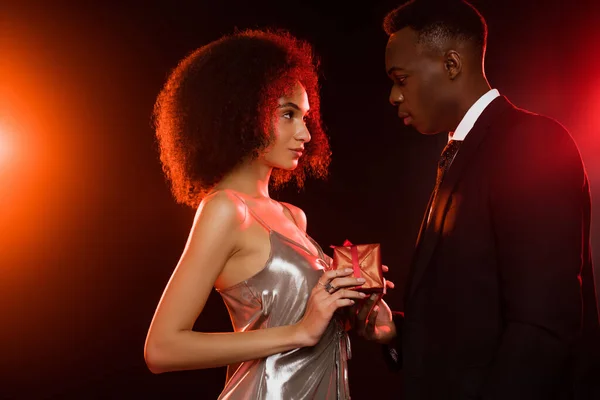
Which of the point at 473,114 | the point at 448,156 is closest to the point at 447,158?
the point at 448,156

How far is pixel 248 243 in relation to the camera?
1994mm

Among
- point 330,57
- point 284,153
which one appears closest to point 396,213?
point 330,57

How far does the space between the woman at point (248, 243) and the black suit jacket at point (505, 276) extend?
265mm

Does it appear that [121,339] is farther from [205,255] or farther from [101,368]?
[205,255]

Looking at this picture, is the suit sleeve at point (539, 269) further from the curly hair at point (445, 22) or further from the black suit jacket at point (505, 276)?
the curly hair at point (445, 22)

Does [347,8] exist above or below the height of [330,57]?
above

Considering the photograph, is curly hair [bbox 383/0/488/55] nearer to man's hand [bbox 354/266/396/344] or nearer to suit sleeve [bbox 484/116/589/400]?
suit sleeve [bbox 484/116/589/400]

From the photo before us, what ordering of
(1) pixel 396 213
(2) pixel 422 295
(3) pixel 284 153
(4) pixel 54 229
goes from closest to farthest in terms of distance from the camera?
(2) pixel 422 295 → (3) pixel 284 153 → (4) pixel 54 229 → (1) pixel 396 213

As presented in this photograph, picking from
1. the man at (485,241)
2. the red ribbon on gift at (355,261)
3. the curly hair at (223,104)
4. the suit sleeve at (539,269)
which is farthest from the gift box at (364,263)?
the curly hair at (223,104)

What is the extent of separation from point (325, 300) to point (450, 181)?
0.49 meters

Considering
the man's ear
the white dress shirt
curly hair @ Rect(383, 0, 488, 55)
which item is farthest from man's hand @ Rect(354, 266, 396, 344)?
curly hair @ Rect(383, 0, 488, 55)

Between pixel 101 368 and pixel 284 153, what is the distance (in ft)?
4.95

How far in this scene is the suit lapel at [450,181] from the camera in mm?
1757

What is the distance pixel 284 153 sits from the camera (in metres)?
2.22
